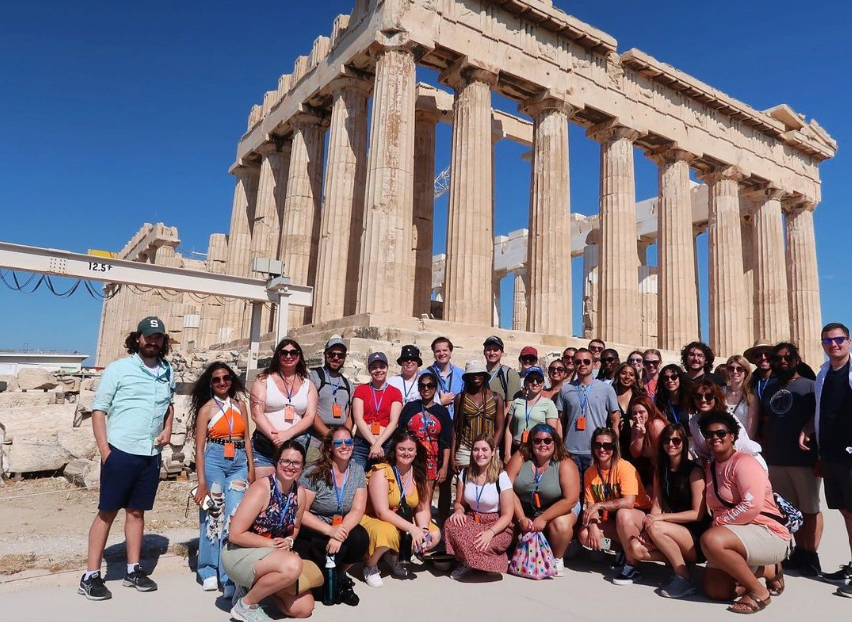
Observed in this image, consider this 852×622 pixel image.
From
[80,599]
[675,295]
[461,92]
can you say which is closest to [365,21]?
[461,92]

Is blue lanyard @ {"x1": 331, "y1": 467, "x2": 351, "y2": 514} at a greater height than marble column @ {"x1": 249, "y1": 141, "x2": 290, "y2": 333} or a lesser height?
lesser

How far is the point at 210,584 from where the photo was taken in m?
5.29

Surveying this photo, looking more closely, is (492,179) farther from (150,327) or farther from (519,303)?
(519,303)

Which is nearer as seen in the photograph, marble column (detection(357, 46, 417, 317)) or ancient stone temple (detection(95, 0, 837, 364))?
marble column (detection(357, 46, 417, 317))

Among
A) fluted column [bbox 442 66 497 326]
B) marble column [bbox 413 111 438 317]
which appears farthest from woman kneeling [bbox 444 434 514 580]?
marble column [bbox 413 111 438 317]

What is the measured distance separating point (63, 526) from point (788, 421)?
820 cm

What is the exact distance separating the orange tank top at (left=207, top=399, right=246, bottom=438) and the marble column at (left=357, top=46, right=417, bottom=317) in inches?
422

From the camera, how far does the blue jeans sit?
538cm

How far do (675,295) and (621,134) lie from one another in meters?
6.37

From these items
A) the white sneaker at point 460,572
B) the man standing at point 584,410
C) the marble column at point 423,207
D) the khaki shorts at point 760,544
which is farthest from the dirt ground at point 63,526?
the marble column at point 423,207

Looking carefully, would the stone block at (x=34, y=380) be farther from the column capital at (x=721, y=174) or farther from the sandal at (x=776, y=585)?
the column capital at (x=721, y=174)

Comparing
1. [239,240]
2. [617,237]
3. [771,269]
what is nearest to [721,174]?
[771,269]

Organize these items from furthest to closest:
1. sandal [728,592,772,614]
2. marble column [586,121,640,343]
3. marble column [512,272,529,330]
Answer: marble column [512,272,529,330], marble column [586,121,640,343], sandal [728,592,772,614]

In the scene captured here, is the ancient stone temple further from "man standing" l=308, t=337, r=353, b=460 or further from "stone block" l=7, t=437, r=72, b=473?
"man standing" l=308, t=337, r=353, b=460
